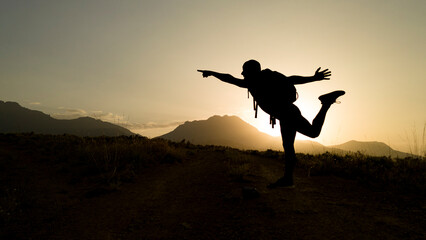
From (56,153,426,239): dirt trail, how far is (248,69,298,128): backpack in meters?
1.84

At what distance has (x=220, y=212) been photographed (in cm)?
406

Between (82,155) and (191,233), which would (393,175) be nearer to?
(191,233)

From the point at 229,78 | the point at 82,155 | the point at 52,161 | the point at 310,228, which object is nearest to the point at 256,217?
the point at 310,228

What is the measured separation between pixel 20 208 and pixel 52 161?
4626 millimetres

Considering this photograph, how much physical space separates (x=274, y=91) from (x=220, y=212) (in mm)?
2642

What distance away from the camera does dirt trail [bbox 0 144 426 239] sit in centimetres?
325

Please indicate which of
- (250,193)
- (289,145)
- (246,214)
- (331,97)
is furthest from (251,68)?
(246,214)

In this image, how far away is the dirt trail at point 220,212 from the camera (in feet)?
10.7

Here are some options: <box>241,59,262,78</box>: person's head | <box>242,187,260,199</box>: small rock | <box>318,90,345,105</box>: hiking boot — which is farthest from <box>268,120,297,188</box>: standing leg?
<box>241,59,262,78</box>: person's head

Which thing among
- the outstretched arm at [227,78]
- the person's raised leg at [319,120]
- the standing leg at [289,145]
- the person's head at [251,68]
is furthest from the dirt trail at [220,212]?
the person's head at [251,68]

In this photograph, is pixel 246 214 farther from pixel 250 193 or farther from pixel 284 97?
pixel 284 97

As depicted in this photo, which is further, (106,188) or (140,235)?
Answer: (106,188)

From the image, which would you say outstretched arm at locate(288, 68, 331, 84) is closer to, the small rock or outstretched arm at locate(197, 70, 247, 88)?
outstretched arm at locate(197, 70, 247, 88)

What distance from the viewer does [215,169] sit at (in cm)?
780
